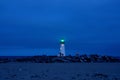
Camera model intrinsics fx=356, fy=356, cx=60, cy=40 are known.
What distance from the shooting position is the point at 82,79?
47156mm

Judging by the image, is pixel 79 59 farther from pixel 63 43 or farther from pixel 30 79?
pixel 30 79

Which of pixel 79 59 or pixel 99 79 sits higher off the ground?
pixel 79 59

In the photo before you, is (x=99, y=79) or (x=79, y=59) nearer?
(x=99, y=79)

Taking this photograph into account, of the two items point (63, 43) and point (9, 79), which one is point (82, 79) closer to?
point (9, 79)

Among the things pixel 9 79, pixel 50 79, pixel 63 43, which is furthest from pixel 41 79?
pixel 63 43

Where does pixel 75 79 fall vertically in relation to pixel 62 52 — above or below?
below

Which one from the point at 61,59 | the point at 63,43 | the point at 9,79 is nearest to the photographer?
the point at 9,79

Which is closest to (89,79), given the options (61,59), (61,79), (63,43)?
(61,79)

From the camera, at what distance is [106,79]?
46.8 metres

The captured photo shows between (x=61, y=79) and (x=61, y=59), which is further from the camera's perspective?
(x=61, y=59)

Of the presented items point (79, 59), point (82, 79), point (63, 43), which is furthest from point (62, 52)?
point (82, 79)

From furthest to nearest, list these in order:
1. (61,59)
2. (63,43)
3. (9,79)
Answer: (61,59) < (63,43) < (9,79)

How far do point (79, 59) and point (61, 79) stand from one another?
103 meters

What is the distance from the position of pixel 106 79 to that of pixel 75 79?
4.10 m
